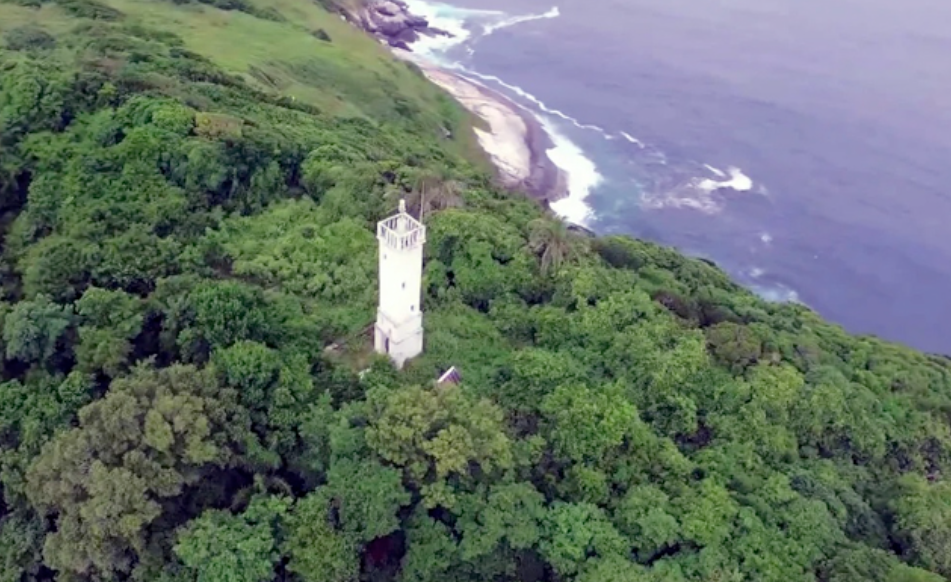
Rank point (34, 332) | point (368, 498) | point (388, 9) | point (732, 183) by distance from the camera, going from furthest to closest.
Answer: point (388, 9) → point (732, 183) → point (34, 332) → point (368, 498)

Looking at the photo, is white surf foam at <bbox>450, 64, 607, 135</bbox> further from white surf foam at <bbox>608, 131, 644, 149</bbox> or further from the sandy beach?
the sandy beach

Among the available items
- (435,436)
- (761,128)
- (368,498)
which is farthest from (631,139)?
(368,498)

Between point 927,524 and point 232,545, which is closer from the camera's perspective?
point 232,545

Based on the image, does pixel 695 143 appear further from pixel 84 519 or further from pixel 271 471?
pixel 84 519

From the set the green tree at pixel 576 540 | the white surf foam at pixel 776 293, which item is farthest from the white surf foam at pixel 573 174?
the green tree at pixel 576 540

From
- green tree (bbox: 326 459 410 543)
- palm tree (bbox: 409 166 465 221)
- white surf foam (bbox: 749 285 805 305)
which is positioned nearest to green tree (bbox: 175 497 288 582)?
green tree (bbox: 326 459 410 543)

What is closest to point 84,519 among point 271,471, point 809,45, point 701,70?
point 271,471

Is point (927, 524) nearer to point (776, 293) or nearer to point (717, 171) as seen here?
point (776, 293)
